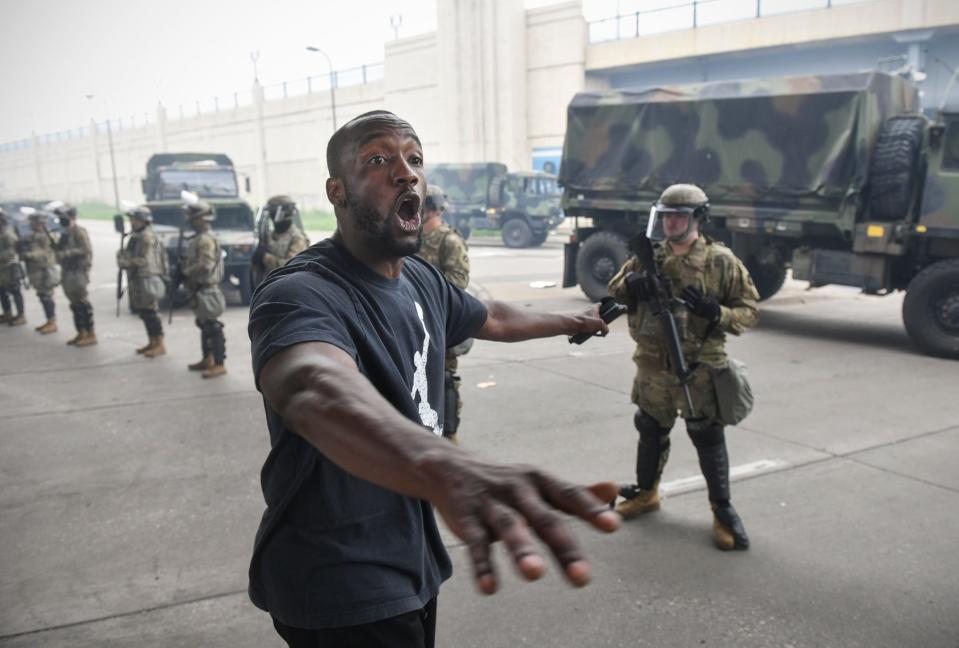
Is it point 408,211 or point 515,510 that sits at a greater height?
point 408,211

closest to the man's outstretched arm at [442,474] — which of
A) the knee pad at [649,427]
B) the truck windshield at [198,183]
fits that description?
the knee pad at [649,427]

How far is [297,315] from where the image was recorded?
146 cm

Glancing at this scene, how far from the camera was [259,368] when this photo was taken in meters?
1.42

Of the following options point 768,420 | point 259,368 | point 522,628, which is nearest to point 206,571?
point 522,628

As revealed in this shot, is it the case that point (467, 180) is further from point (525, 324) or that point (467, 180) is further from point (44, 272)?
point (525, 324)

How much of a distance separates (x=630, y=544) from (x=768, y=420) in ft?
A: 8.43

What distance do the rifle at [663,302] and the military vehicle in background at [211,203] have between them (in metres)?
9.01

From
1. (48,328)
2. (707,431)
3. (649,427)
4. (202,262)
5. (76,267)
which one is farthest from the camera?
(48,328)

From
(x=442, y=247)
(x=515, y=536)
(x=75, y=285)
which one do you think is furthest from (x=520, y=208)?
(x=515, y=536)

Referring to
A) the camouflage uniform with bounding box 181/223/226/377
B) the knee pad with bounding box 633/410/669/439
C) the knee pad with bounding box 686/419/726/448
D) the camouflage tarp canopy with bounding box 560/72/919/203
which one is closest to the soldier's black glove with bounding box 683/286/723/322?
the knee pad with bounding box 686/419/726/448

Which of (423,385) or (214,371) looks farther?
(214,371)

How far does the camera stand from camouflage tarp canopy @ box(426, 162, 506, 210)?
81.4ft

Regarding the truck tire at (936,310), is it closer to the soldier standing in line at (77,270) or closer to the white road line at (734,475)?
the white road line at (734,475)

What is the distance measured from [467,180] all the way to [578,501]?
80.7ft
